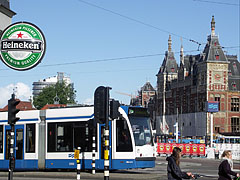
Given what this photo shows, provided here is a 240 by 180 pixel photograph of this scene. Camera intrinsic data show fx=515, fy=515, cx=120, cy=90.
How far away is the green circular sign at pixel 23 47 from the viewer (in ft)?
39.4

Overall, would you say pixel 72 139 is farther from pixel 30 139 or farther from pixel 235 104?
pixel 235 104

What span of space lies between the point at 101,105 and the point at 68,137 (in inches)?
452

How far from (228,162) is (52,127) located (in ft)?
48.5

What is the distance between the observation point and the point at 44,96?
416ft

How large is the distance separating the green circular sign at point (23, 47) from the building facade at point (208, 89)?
2786 inches

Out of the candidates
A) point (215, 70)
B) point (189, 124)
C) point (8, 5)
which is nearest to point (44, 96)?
point (189, 124)

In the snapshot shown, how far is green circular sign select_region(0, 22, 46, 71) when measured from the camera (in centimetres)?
1202

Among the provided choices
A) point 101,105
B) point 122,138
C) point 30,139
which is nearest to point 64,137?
point 30,139

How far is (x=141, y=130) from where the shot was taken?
23172mm

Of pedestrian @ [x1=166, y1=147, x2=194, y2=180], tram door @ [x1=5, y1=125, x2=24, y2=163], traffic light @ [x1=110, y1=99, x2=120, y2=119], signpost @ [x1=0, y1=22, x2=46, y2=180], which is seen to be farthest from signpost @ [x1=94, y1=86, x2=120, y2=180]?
tram door @ [x1=5, y1=125, x2=24, y2=163]

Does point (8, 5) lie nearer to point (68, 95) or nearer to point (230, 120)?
point (230, 120)

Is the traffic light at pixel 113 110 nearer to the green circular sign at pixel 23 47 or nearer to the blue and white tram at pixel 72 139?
the green circular sign at pixel 23 47

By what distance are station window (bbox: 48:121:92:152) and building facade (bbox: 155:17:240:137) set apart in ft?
191

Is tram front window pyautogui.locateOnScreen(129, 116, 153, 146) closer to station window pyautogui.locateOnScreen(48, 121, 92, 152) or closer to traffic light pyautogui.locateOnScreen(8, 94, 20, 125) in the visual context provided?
station window pyautogui.locateOnScreen(48, 121, 92, 152)
